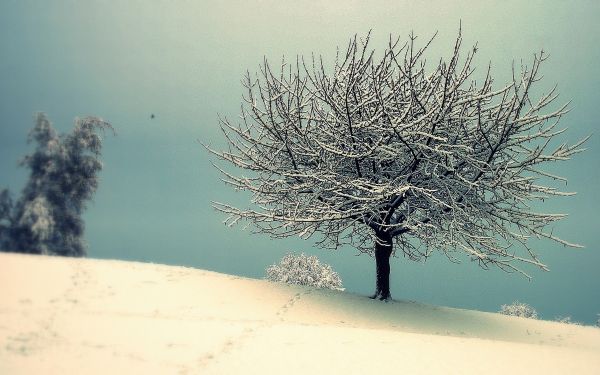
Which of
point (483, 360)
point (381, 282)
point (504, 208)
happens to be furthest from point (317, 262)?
point (483, 360)

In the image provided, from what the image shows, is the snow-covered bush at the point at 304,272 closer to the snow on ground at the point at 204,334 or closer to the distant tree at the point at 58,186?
the distant tree at the point at 58,186

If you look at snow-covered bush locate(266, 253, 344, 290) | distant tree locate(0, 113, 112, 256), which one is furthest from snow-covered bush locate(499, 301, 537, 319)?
distant tree locate(0, 113, 112, 256)

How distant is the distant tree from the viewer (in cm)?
2375

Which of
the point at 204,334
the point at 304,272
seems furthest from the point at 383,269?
the point at 304,272

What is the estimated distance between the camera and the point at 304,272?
24.3 meters

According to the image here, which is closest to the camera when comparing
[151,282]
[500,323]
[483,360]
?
[483,360]

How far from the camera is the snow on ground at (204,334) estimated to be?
550cm

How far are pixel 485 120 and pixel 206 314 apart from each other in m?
7.90

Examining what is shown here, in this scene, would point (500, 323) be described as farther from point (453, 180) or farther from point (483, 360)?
point (483, 360)

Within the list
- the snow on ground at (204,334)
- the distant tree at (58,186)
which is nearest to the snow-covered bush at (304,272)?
the distant tree at (58,186)

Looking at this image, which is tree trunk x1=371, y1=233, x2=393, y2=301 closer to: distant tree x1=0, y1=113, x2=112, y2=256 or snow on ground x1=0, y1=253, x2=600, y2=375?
snow on ground x1=0, y1=253, x2=600, y2=375

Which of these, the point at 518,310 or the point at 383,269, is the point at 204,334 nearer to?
the point at 383,269

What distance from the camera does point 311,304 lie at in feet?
32.8

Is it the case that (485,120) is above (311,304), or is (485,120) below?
above
